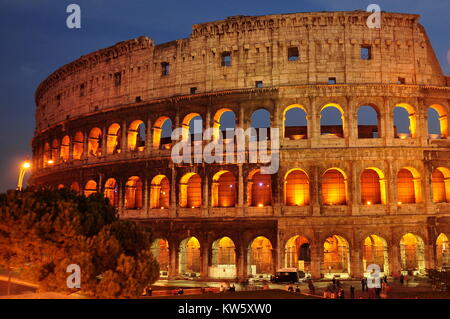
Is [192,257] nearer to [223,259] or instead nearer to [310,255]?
[223,259]

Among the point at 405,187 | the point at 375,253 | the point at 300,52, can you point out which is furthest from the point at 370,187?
the point at 300,52

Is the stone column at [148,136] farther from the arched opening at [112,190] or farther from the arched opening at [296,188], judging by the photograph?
the arched opening at [296,188]

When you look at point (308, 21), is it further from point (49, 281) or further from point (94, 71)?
point (49, 281)

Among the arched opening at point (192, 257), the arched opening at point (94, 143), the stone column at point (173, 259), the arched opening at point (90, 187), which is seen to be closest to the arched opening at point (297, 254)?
the arched opening at point (192, 257)

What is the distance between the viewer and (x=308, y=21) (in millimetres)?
26562

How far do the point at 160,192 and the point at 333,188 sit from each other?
11259 millimetres

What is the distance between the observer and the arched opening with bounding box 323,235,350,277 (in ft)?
84.5

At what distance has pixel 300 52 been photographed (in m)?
26.5

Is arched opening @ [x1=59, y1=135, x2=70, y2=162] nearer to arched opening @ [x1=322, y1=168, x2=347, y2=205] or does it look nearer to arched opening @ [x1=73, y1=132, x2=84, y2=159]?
arched opening @ [x1=73, y1=132, x2=84, y2=159]

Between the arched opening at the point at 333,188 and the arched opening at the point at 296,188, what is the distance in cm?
106

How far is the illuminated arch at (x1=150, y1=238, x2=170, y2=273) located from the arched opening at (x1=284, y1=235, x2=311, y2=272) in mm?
7574

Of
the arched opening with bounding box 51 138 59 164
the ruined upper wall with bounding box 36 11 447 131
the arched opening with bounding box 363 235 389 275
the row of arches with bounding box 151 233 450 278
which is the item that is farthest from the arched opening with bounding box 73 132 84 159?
the arched opening with bounding box 363 235 389 275
